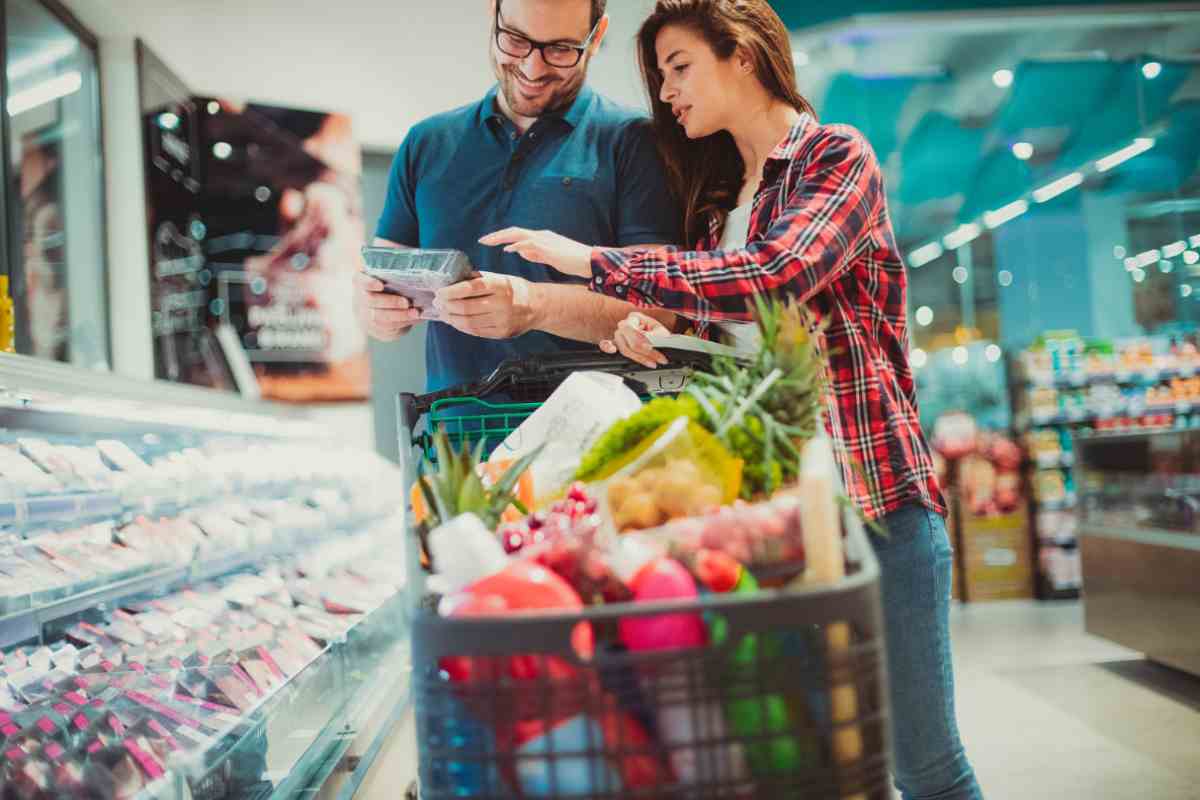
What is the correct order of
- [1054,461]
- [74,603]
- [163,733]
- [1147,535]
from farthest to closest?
[1054,461]
[1147,535]
[74,603]
[163,733]

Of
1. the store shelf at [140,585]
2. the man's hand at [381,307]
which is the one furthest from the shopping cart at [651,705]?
the store shelf at [140,585]

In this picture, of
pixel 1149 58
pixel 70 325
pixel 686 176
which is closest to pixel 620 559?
pixel 686 176

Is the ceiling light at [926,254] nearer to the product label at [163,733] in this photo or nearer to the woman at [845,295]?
the woman at [845,295]

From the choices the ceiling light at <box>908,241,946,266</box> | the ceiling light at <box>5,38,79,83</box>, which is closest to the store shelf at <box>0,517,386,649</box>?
the ceiling light at <box>5,38,79,83</box>

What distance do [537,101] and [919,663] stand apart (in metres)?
1.33

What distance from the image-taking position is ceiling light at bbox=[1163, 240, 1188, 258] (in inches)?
359

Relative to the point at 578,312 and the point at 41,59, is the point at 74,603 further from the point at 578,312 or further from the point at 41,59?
the point at 41,59

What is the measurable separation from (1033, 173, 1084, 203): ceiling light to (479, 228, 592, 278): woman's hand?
10071 millimetres

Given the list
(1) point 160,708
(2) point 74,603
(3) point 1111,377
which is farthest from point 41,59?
(3) point 1111,377

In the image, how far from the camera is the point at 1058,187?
10461mm

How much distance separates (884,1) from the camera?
7.29m

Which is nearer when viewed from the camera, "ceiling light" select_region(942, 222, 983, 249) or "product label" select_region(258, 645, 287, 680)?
"product label" select_region(258, 645, 287, 680)

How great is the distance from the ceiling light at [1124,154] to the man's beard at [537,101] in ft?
29.4

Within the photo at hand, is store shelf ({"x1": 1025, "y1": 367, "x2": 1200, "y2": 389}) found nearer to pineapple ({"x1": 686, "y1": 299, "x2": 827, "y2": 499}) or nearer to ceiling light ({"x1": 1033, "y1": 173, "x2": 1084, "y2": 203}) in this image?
ceiling light ({"x1": 1033, "y1": 173, "x2": 1084, "y2": 203})
